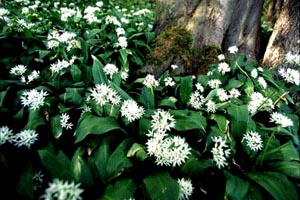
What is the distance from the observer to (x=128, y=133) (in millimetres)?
2193

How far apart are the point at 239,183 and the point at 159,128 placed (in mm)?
585

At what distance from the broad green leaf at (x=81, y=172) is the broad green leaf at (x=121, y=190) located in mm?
121

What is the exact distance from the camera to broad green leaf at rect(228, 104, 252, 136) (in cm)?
225

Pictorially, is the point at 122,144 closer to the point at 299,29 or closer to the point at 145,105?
the point at 145,105

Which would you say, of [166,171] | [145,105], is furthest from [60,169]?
[145,105]

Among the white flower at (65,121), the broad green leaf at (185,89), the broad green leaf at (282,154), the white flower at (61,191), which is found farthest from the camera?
the broad green leaf at (185,89)

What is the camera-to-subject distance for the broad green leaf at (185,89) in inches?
108

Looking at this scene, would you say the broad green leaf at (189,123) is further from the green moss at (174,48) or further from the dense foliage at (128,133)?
the green moss at (174,48)

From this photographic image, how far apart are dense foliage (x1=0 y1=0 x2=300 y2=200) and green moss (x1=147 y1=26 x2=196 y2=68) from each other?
21cm

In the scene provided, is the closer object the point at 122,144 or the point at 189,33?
the point at 122,144

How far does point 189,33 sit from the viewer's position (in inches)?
138

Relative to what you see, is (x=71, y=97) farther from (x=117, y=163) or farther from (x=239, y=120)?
(x=239, y=120)

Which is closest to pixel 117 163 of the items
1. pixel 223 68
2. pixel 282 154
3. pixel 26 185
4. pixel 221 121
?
pixel 26 185

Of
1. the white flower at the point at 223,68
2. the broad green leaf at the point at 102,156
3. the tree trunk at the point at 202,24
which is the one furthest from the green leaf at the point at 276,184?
the tree trunk at the point at 202,24
